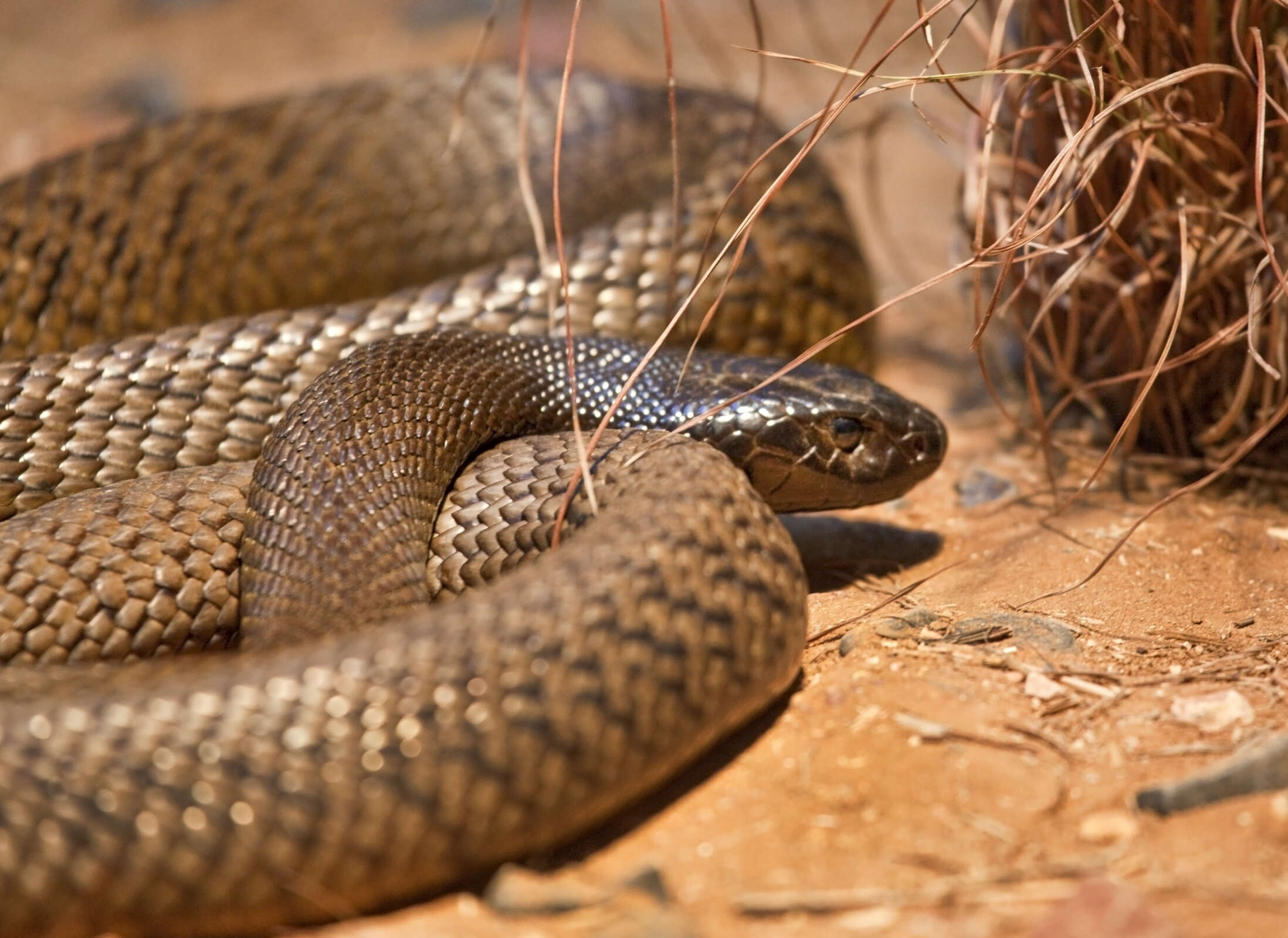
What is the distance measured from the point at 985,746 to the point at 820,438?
3.42 feet

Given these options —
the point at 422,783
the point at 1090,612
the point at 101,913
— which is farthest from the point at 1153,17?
the point at 101,913

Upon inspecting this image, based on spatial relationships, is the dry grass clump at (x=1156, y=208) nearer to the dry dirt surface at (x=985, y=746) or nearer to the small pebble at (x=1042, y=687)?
the dry dirt surface at (x=985, y=746)

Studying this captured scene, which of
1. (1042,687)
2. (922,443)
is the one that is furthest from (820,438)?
(1042,687)

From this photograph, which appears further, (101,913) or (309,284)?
(309,284)

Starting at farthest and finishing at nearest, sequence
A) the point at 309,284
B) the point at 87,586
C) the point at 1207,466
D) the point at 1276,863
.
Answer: the point at 309,284, the point at 1207,466, the point at 87,586, the point at 1276,863

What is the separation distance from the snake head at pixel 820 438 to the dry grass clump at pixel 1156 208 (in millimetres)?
314

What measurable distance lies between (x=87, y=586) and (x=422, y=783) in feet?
3.92

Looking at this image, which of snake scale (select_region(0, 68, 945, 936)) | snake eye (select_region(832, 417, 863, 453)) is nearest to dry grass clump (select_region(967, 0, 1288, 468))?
snake eye (select_region(832, 417, 863, 453))

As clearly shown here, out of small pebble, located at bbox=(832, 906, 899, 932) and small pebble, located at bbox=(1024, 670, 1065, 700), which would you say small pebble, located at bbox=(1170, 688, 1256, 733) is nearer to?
small pebble, located at bbox=(1024, 670, 1065, 700)

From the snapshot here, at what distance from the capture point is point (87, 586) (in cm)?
257

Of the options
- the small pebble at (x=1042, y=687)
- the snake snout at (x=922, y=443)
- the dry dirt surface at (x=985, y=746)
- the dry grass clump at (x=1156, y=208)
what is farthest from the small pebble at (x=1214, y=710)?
the snake snout at (x=922, y=443)

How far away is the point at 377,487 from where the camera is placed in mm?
2592

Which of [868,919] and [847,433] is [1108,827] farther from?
[847,433]

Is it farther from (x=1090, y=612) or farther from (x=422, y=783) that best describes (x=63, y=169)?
(x=1090, y=612)
